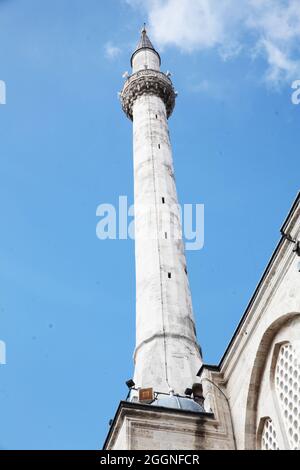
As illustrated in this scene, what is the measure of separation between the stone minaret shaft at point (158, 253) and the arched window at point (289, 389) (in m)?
3.79

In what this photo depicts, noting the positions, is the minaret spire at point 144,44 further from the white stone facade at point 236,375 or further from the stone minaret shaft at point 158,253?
the white stone facade at point 236,375

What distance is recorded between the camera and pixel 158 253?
17266 mm

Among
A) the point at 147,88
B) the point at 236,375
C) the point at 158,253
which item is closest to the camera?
the point at 236,375

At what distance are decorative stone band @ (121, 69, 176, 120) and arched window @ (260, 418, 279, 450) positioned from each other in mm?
15475

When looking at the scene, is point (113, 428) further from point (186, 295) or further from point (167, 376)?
point (186, 295)

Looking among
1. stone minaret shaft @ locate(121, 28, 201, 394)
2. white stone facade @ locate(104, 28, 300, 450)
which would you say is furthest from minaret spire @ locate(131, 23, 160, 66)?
white stone facade @ locate(104, 28, 300, 450)

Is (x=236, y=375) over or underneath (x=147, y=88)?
underneath

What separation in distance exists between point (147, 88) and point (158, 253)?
Result: 8616 mm

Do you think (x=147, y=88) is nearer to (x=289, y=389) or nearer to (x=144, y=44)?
(x=144, y=44)

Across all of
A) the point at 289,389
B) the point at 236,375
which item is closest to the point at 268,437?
the point at 289,389

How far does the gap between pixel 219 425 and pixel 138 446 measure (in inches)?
63.6

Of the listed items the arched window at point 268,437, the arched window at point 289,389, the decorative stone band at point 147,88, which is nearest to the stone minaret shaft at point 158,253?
the decorative stone band at point 147,88

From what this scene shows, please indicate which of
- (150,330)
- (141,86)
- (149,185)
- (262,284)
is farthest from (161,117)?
(262,284)

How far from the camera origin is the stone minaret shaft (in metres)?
14.6
